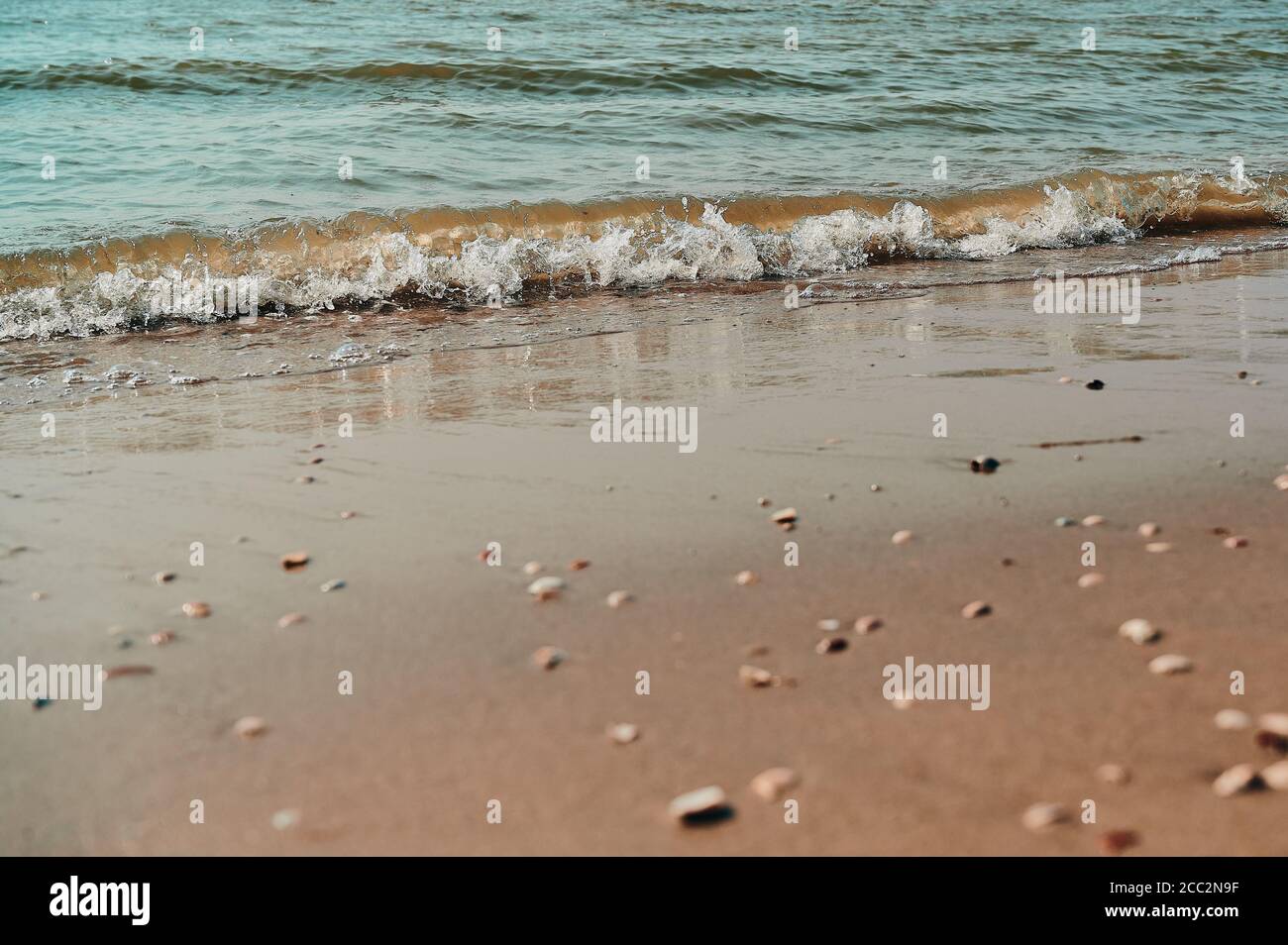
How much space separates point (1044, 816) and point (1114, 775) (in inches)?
9.3

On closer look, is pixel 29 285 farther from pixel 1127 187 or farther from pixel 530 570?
pixel 1127 187

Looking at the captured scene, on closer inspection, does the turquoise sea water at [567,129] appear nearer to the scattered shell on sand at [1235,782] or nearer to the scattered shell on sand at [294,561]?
the scattered shell on sand at [294,561]

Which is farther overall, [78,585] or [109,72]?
[109,72]

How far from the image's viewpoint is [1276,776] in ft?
8.20

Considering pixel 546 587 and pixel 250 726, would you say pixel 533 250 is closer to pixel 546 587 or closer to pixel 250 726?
pixel 546 587

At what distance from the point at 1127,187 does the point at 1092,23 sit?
34.5ft

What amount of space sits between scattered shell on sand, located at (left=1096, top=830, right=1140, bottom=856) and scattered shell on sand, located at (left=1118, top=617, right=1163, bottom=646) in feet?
2.75

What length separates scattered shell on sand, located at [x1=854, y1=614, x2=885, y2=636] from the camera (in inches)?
127

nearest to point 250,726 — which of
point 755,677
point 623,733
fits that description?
point 623,733

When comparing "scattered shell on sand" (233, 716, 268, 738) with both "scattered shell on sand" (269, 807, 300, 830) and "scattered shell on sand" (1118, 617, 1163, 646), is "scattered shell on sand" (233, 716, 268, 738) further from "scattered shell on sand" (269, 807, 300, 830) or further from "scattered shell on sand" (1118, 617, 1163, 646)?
"scattered shell on sand" (1118, 617, 1163, 646)

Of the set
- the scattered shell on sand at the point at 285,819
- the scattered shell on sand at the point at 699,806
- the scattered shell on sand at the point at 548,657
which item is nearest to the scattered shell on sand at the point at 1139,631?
the scattered shell on sand at the point at 699,806

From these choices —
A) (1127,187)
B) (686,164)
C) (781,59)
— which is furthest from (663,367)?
(781,59)

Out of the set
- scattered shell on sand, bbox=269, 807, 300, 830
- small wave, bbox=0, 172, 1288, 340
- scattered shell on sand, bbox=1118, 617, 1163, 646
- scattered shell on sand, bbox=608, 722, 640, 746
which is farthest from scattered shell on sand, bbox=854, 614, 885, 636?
small wave, bbox=0, 172, 1288, 340

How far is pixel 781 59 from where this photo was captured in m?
15.7
